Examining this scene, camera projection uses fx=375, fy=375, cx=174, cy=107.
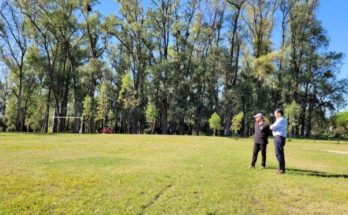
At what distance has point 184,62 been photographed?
175 ft

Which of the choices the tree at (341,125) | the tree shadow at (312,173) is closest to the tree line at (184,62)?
the tree at (341,125)

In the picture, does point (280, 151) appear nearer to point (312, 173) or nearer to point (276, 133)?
point (276, 133)

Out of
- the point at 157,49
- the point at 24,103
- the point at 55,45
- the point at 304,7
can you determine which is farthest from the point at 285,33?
the point at 24,103

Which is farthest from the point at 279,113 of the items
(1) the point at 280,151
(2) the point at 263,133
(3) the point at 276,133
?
(1) the point at 280,151

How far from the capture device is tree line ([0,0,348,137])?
50.3 meters

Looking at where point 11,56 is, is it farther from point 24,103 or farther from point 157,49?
point 157,49

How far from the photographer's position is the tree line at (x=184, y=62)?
165 ft

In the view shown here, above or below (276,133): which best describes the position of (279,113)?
above

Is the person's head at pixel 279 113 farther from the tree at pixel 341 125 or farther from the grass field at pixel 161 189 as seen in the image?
the tree at pixel 341 125

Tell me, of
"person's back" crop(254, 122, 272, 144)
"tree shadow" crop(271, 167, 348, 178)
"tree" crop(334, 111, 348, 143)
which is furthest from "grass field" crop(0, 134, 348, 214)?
"tree" crop(334, 111, 348, 143)

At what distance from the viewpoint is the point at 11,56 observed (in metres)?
51.8

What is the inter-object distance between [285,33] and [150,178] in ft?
164

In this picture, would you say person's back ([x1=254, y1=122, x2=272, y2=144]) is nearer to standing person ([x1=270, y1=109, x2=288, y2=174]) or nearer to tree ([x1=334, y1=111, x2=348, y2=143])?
standing person ([x1=270, y1=109, x2=288, y2=174])

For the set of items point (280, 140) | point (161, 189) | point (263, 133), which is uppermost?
point (263, 133)
